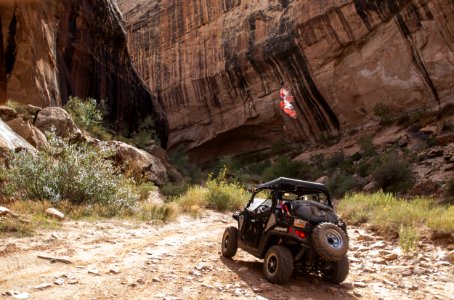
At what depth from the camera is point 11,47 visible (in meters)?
15.1

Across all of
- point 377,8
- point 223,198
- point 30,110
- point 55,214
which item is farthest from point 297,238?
point 377,8

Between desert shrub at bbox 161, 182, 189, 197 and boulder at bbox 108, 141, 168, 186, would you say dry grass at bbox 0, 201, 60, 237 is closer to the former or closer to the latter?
boulder at bbox 108, 141, 168, 186

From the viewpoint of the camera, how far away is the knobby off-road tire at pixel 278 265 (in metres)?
5.26

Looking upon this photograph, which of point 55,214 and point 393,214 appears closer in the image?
point 55,214

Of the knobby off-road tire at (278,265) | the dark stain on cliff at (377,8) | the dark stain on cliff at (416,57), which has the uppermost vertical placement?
the dark stain on cliff at (377,8)

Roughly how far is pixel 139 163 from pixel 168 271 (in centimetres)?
1080

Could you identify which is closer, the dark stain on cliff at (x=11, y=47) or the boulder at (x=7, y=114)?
the boulder at (x=7, y=114)

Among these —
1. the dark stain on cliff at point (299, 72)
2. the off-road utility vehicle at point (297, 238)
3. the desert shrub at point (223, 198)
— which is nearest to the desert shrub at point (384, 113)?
the dark stain on cliff at point (299, 72)

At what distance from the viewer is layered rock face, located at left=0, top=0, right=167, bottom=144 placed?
50.2ft

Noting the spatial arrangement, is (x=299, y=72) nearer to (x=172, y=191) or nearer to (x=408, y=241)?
(x=172, y=191)

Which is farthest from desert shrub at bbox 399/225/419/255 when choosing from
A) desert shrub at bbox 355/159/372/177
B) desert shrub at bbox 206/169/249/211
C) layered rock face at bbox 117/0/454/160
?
layered rock face at bbox 117/0/454/160

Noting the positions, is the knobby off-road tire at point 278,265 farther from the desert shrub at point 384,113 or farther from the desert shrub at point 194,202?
the desert shrub at point 384,113

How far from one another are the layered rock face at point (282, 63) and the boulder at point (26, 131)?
2205cm

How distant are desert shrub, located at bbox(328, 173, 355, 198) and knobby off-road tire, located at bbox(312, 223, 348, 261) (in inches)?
561
